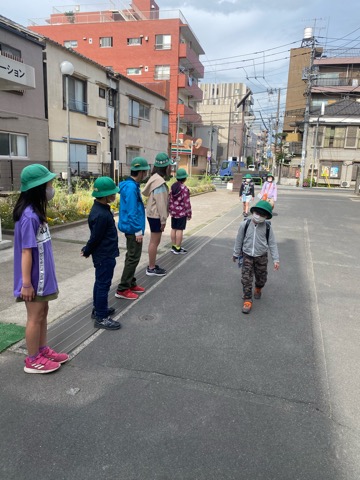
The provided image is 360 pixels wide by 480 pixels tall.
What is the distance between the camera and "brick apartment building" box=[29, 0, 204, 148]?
39.2 metres

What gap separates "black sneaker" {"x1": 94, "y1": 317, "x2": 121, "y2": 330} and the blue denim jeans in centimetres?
5

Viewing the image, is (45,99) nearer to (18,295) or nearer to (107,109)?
(107,109)

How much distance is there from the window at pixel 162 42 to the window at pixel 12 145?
29468 mm

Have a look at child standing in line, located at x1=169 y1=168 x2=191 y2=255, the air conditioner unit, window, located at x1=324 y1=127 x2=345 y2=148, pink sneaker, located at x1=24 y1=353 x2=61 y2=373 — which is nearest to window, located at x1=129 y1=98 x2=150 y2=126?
the air conditioner unit

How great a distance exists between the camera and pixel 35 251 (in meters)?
2.88

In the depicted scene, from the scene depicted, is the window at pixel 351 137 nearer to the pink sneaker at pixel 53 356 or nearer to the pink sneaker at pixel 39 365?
the pink sneaker at pixel 53 356

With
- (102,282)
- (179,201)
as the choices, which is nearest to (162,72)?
(179,201)

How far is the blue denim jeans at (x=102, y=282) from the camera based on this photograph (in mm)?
3805

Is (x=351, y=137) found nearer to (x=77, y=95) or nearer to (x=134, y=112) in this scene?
(x=134, y=112)

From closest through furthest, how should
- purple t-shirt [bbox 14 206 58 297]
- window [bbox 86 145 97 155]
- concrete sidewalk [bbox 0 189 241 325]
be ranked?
purple t-shirt [bbox 14 206 58 297] → concrete sidewalk [bbox 0 189 241 325] → window [bbox 86 145 97 155]

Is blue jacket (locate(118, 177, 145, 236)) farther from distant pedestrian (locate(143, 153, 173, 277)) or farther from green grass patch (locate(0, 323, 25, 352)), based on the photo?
green grass patch (locate(0, 323, 25, 352))

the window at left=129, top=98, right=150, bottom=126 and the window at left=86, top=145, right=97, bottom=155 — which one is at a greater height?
the window at left=129, top=98, right=150, bottom=126

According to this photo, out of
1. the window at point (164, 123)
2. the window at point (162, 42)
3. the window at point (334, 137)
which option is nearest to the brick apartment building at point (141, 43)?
the window at point (162, 42)

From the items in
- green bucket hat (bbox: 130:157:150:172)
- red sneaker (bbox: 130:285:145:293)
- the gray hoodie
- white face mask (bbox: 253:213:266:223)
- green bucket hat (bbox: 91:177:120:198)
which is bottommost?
red sneaker (bbox: 130:285:145:293)
